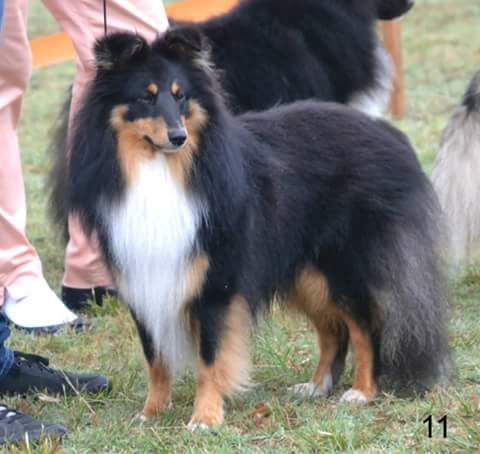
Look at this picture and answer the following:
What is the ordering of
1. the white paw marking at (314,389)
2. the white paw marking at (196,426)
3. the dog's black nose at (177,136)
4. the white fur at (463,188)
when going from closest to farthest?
the dog's black nose at (177,136)
the white paw marking at (196,426)
the white paw marking at (314,389)
the white fur at (463,188)

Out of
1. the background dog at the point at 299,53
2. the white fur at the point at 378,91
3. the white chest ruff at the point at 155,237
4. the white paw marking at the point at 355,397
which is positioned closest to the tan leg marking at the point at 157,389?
the white chest ruff at the point at 155,237

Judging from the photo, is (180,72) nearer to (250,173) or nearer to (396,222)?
(250,173)

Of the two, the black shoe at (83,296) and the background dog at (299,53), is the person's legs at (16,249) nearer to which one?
the black shoe at (83,296)

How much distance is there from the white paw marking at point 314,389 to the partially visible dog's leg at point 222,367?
1.34 ft

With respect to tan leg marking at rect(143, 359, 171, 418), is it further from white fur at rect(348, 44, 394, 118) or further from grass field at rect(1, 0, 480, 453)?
white fur at rect(348, 44, 394, 118)

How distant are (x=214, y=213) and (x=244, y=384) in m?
0.69

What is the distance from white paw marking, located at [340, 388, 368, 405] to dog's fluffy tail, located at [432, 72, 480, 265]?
1628 millimetres

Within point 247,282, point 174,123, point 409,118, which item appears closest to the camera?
point 174,123

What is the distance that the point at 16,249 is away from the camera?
5.35 meters

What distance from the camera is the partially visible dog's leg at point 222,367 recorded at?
3998mm

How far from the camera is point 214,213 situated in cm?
390

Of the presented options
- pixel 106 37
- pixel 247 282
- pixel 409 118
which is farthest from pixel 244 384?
pixel 409 118

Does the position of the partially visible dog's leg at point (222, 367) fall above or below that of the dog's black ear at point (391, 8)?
below

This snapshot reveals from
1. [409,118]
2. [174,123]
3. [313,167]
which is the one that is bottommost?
[409,118]
